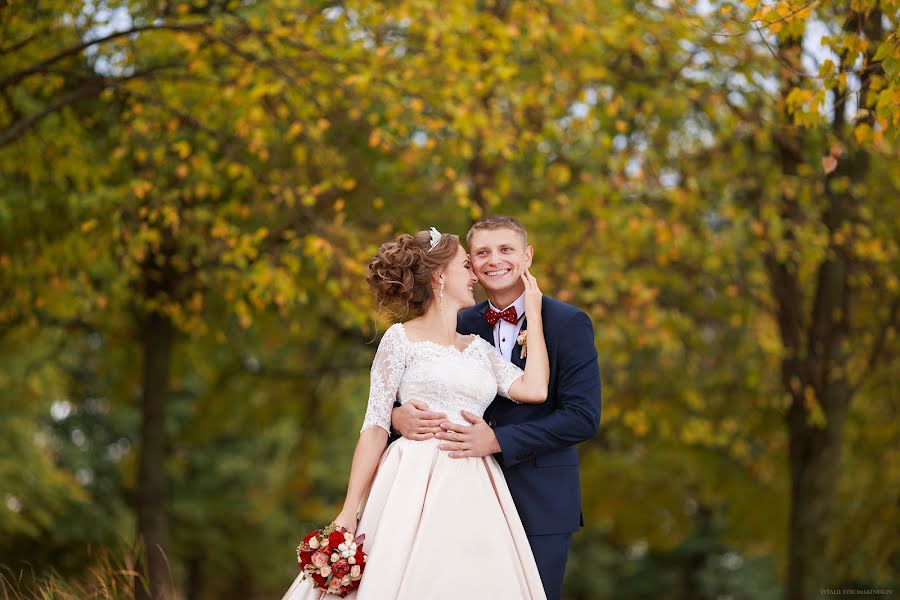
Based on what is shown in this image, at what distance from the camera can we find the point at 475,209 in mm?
8609

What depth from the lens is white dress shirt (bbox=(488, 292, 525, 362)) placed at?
17.0ft

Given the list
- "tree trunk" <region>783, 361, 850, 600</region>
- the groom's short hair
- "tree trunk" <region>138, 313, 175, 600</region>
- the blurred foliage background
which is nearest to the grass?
the blurred foliage background

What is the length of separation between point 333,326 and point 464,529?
8248mm

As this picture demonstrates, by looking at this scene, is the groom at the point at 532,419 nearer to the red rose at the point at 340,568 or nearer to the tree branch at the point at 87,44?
the red rose at the point at 340,568

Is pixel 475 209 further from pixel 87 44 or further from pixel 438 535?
pixel 438 535

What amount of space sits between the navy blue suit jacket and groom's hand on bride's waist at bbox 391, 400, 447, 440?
0.29 m

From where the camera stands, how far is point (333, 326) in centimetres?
1264

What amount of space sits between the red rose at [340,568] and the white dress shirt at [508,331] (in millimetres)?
1344

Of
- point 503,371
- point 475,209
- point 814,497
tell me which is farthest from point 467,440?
point 814,497

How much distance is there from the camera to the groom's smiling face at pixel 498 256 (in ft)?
16.5

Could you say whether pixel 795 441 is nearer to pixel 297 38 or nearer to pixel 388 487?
pixel 297 38

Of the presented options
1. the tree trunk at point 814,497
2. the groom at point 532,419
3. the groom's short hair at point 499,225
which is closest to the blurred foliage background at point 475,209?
the tree trunk at point 814,497

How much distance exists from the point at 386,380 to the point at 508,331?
0.74m

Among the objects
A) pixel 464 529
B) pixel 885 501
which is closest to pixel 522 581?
pixel 464 529
